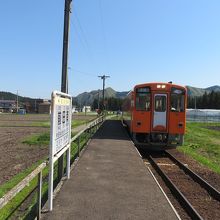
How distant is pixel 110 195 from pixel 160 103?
1203 cm

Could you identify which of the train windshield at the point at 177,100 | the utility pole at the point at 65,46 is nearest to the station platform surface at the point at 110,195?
the utility pole at the point at 65,46

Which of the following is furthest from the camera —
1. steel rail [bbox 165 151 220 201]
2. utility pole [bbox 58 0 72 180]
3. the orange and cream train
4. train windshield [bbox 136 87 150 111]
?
train windshield [bbox 136 87 150 111]

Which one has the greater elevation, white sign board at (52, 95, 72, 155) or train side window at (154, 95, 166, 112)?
train side window at (154, 95, 166, 112)

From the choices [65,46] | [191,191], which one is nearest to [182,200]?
[191,191]

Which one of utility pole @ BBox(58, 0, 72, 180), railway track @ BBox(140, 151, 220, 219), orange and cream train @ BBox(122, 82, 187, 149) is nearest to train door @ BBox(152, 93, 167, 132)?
orange and cream train @ BBox(122, 82, 187, 149)

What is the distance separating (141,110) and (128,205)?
1274 cm

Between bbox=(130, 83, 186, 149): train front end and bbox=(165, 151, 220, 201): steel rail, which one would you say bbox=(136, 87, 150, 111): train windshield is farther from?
bbox=(165, 151, 220, 201): steel rail

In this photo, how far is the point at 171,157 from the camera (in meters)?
18.5

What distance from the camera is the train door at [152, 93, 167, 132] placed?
1984cm

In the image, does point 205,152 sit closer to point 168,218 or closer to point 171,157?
point 171,157

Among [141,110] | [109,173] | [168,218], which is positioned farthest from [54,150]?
[141,110]

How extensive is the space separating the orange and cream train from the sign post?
11.2 meters

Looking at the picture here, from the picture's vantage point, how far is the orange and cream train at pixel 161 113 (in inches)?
780

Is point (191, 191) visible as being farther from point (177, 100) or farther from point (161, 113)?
point (177, 100)
